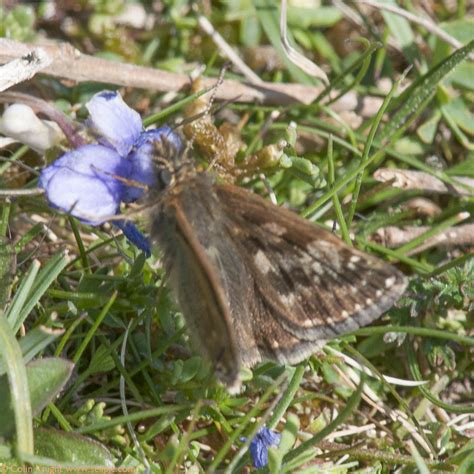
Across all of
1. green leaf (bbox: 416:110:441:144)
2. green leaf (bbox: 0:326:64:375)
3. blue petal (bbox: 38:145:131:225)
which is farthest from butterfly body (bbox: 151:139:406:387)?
green leaf (bbox: 416:110:441:144)

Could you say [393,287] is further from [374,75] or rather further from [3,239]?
[374,75]

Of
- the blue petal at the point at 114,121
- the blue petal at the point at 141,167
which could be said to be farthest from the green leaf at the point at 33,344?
the blue petal at the point at 114,121

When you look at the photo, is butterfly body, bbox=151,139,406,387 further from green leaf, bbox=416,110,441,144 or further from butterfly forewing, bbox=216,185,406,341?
green leaf, bbox=416,110,441,144

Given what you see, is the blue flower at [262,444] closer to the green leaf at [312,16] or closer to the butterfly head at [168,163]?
the butterfly head at [168,163]

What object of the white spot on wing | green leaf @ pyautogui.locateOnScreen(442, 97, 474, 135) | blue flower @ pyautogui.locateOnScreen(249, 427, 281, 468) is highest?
green leaf @ pyautogui.locateOnScreen(442, 97, 474, 135)

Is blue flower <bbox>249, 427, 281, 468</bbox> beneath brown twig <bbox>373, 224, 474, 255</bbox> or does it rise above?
beneath

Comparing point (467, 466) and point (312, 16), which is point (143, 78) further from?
point (467, 466)

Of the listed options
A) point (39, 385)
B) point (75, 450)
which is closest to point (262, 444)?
point (75, 450)
